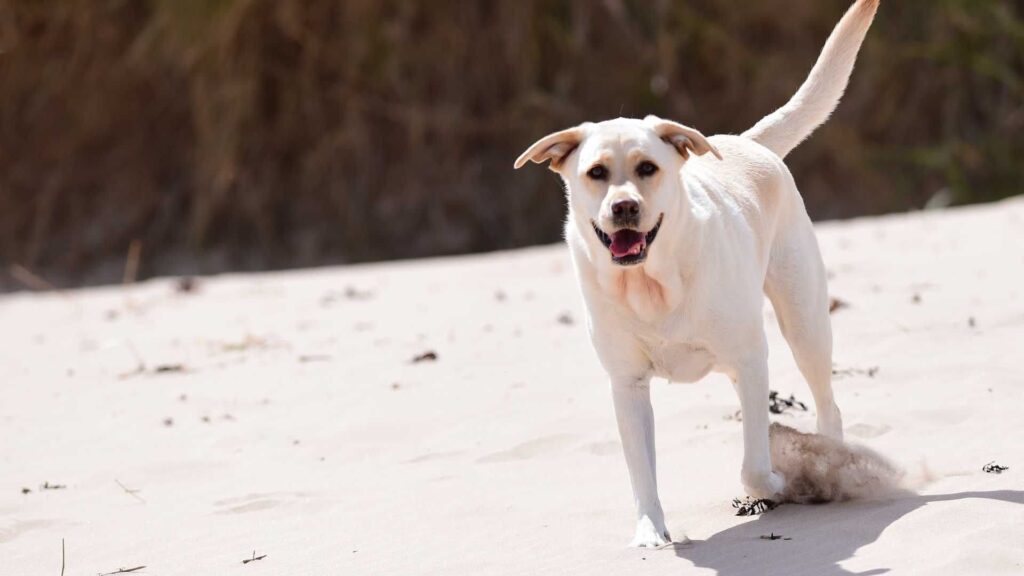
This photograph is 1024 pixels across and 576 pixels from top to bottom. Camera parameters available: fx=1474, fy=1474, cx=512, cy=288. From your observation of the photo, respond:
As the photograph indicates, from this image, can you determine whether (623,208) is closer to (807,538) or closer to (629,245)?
(629,245)

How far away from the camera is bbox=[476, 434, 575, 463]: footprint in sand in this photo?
5.53 meters

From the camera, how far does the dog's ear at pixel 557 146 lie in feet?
14.9

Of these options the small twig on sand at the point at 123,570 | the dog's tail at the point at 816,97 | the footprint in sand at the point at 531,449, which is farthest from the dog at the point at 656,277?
the small twig on sand at the point at 123,570

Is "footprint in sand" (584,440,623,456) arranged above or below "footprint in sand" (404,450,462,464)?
below

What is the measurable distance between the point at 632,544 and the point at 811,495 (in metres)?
0.65

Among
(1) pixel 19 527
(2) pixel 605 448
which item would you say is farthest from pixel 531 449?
(1) pixel 19 527

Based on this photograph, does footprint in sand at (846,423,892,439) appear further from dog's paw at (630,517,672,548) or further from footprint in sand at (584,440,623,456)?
dog's paw at (630,517,672,548)

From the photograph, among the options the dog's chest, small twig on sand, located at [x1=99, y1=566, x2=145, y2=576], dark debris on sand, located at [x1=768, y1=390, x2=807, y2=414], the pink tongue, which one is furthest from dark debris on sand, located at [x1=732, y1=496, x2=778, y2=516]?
small twig on sand, located at [x1=99, y1=566, x2=145, y2=576]

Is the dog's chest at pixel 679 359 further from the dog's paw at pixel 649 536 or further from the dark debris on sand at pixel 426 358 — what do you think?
the dark debris on sand at pixel 426 358

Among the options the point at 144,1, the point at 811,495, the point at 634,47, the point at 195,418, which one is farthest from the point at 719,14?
the point at 811,495

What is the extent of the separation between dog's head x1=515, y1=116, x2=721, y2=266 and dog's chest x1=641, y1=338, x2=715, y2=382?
0.34 m

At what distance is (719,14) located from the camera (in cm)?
1502

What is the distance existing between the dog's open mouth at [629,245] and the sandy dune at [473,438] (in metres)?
0.85

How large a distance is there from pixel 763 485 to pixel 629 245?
2.78ft
